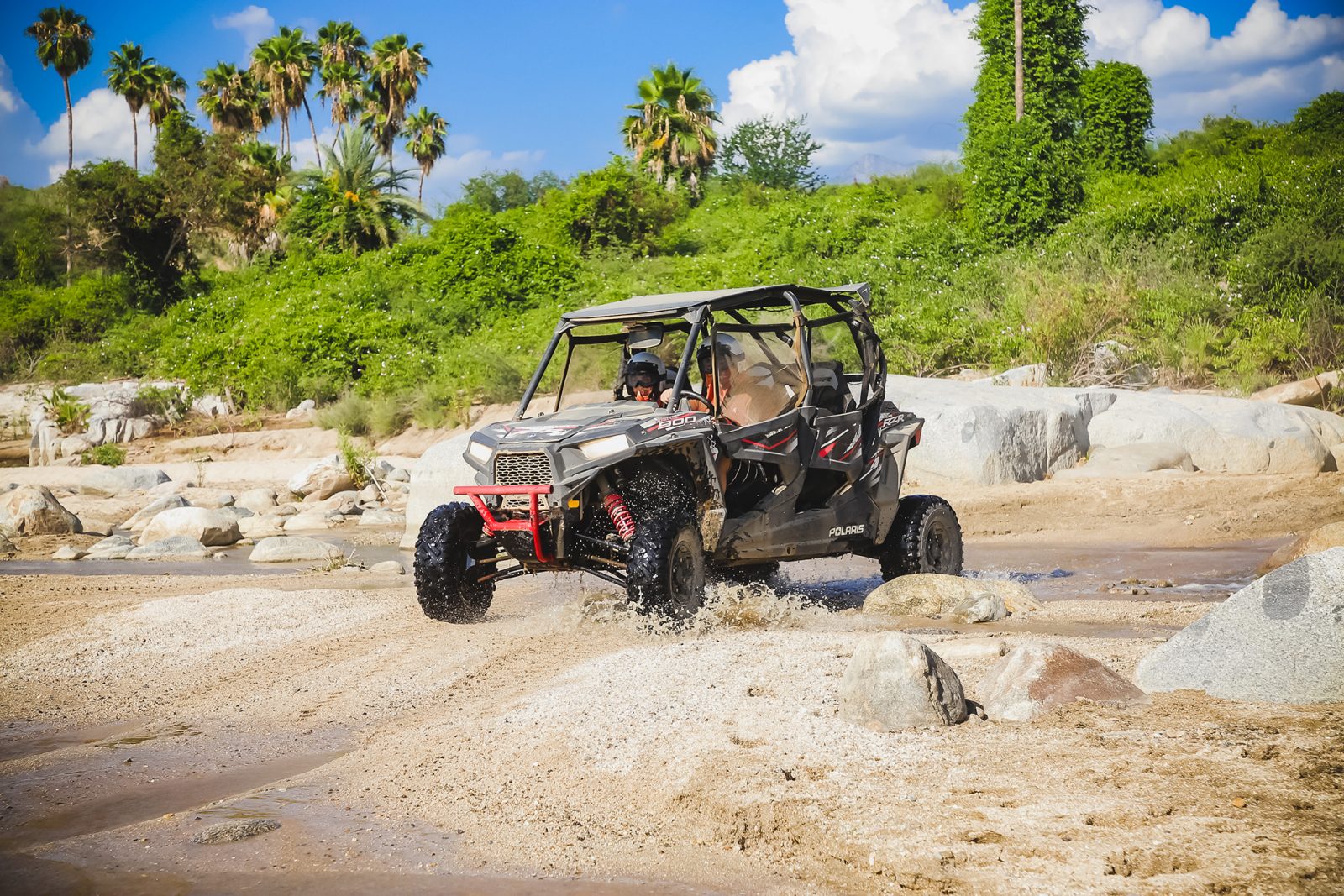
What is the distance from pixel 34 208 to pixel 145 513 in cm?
3702

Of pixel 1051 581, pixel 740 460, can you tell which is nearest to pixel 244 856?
pixel 740 460

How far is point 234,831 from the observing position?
178 inches

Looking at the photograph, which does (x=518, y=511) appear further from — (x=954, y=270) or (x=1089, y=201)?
(x=1089, y=201)

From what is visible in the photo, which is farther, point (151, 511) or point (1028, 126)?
point (1028, 126)

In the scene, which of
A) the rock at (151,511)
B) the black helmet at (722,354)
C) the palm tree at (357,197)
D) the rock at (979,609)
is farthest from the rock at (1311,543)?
the palm tree at (357,197)

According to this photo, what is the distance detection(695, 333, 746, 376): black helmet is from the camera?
8.61m

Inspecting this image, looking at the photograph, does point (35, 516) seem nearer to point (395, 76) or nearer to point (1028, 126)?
point (1028, 126)

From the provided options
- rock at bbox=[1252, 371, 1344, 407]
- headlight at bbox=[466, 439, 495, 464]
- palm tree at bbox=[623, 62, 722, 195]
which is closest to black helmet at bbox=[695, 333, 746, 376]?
headlight at bbox=[466, 439, 495, 464]

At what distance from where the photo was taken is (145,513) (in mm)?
18656

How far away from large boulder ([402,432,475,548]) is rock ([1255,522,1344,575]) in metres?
9.12

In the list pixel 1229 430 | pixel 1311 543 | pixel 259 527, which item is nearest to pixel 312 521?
pixel 259 527

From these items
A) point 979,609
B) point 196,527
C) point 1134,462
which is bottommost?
point 979,609

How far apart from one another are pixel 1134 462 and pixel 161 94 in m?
53.6

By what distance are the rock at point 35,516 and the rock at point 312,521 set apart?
291cm
